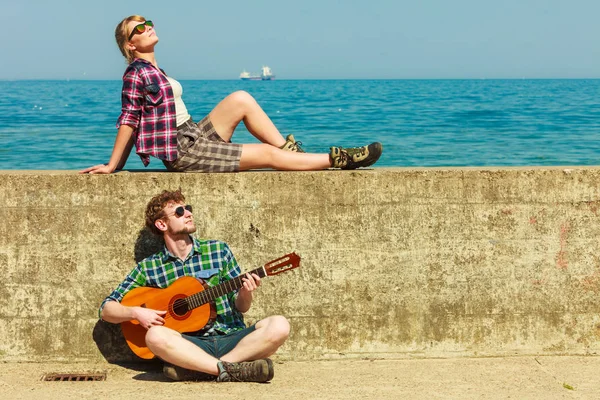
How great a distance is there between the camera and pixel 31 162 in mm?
22141

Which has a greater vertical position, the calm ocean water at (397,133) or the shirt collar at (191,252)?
the calm ocean water at (397,133)

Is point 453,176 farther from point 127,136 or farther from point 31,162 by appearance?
point 31,162

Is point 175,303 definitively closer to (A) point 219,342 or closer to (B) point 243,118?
(A) point 219,342

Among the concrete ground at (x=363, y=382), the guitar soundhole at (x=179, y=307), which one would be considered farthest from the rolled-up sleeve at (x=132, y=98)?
the concrete ground at (x=363, y=382)

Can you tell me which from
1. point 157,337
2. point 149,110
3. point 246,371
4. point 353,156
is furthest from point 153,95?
point 246,371

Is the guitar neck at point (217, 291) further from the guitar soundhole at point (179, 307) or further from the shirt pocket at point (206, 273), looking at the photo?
the shirt pocket at point (206, 273)

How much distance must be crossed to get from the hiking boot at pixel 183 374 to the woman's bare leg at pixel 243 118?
5.24 feet

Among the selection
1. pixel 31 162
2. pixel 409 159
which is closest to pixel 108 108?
pixel 31 162

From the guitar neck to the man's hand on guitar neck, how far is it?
3 centimetres

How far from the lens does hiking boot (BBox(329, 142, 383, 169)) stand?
534 centimetres

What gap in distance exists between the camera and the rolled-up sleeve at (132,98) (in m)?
5.34

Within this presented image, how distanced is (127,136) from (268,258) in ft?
3.77

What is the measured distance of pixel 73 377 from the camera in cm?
505

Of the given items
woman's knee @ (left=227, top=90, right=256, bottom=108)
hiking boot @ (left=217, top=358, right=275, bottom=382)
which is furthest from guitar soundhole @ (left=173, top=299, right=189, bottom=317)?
woman's knee @ (left=227, top=90, right=256, bottom=108)
